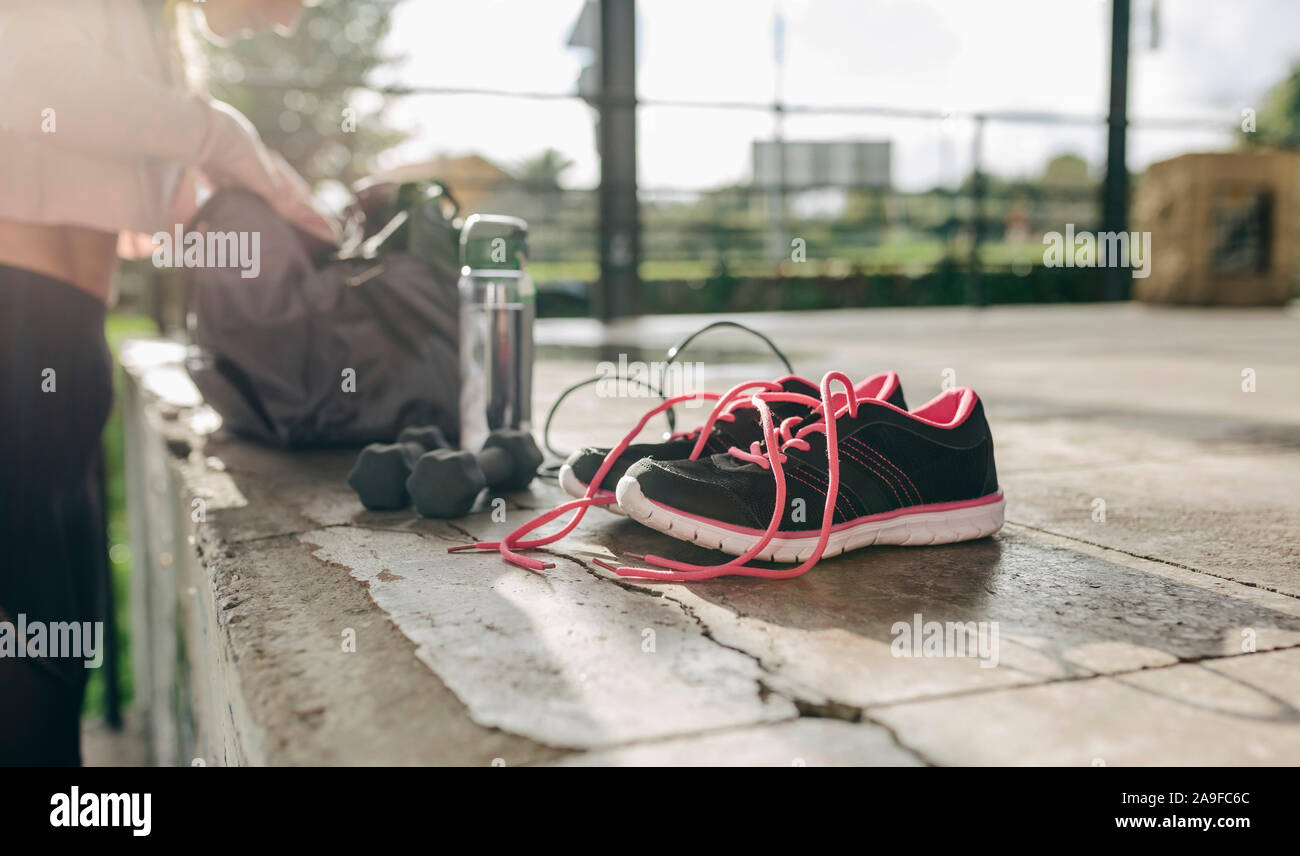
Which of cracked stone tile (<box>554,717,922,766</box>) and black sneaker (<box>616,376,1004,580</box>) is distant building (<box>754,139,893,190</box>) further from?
cracked stone tile (<box>554,717,922,766</box>)

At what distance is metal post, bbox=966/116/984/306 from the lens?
6.54 metres

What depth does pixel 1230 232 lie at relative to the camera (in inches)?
311

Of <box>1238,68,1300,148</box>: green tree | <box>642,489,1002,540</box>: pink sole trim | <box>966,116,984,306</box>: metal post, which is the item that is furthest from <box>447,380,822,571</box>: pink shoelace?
<box>1238,68,1300,148</box>: green tree

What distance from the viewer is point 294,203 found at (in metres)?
1.95

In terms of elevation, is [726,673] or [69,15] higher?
[69,15]

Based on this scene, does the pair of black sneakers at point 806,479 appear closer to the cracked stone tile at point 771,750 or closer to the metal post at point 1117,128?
the cracked stone tile at point 771,750

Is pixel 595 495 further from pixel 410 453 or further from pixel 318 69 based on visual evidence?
pixel 318 69

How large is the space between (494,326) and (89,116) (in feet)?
2.27

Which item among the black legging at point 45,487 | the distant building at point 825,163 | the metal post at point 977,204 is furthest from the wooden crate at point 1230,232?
the black legging at point 45,487

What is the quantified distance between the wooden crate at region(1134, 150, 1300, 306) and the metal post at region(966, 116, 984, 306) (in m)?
2.20

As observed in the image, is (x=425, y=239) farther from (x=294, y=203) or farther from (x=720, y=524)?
(x=720, y=524)

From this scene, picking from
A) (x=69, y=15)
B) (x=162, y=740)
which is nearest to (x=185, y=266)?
(x=69, y=15)

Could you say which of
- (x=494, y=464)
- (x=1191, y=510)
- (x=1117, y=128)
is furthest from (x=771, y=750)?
(x=1117, y=128)
